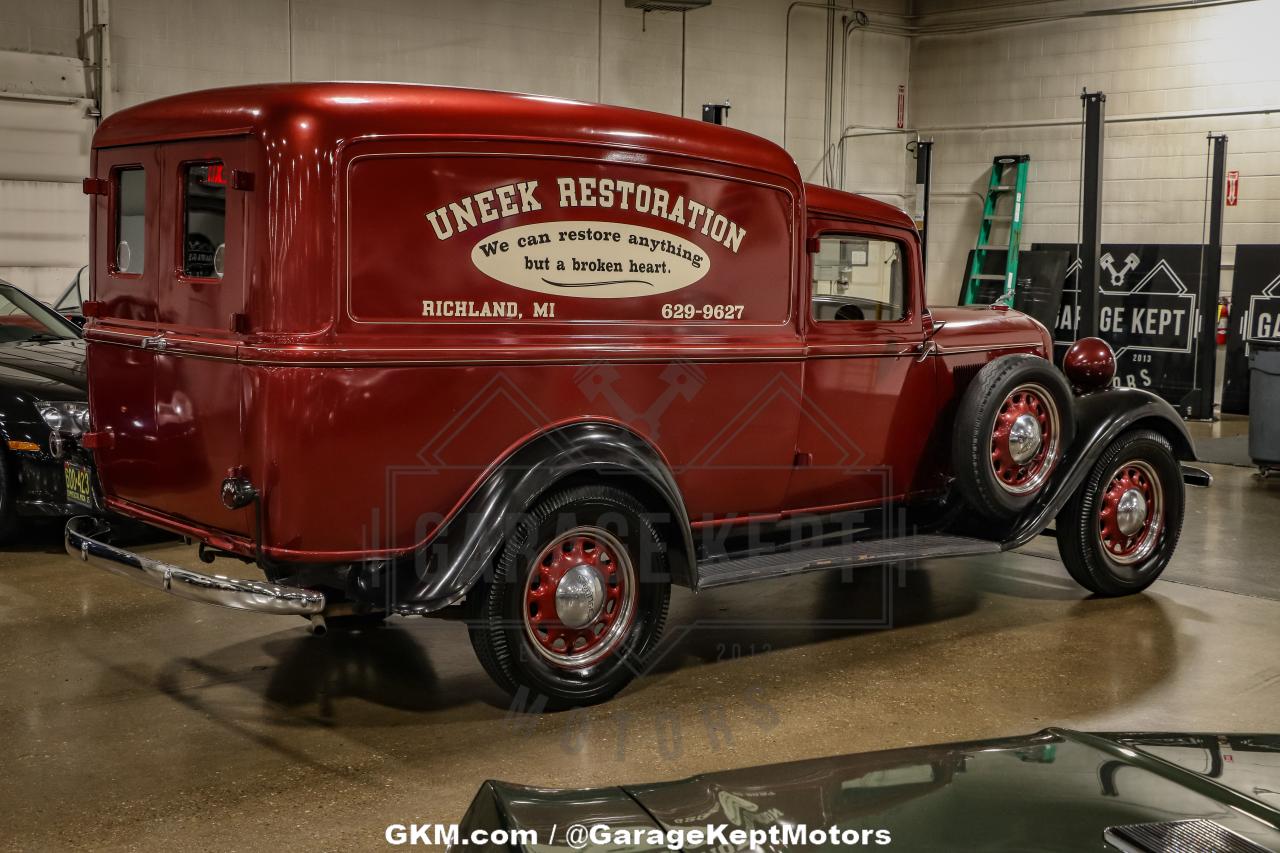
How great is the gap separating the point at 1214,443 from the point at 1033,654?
7356mm

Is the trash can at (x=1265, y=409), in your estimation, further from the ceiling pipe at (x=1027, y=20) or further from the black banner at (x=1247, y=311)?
the ceiling pipe at (x=1027, y=20)

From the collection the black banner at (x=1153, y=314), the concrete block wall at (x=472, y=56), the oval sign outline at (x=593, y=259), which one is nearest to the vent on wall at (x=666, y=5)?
the concrete block wall at (x=472, y=56)

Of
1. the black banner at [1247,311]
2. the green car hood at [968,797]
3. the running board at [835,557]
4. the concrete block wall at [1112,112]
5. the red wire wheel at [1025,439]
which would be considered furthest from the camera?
the concrete block wall at [1112,112]

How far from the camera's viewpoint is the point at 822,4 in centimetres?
1625

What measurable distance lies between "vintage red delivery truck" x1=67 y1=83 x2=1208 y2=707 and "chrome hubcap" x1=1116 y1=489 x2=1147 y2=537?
694 mm

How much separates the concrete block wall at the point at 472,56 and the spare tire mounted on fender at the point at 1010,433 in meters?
8.63

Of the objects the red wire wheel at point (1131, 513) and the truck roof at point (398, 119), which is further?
the red wire wheel at point (1131, 513)

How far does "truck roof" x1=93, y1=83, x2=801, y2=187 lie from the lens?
4129 mm

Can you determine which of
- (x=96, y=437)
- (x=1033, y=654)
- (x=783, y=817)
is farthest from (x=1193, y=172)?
(x=783, y=817)

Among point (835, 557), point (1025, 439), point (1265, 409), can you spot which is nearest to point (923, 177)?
point (1265, 409)

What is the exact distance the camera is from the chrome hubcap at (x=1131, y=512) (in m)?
6.21

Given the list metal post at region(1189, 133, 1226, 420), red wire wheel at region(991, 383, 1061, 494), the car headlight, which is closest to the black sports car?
the car headlight

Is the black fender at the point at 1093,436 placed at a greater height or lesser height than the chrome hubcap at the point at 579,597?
A: greater

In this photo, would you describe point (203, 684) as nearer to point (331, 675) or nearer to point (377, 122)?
point (331, 675)
